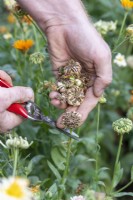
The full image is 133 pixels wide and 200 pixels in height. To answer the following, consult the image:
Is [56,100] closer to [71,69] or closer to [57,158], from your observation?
[71,69]

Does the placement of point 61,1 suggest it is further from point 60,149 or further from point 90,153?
point 90,153

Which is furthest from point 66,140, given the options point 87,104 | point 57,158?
point 87,104

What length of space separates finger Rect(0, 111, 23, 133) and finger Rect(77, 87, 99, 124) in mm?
187

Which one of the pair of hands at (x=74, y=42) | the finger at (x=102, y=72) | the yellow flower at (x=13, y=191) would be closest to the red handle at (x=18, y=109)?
the pair of hands at (x=74, y=42)

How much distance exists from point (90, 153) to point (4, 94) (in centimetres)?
92

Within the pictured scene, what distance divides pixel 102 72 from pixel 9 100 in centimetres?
32

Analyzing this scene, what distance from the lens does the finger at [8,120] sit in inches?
56.0

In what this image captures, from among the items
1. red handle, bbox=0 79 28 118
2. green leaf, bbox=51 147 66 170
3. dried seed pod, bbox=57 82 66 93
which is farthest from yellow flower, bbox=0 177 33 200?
green leaf, bbox=51 147 66 170

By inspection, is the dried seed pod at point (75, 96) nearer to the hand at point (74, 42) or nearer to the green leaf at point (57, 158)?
the hand at point (74, 42)

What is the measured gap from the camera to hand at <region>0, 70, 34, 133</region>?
135 cm

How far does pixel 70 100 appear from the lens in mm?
1547

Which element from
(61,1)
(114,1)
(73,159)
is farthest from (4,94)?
(114,1)

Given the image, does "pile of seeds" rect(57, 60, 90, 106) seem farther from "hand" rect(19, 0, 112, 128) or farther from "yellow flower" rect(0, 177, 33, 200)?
"yellow flower" rect(0, 177, 33, 200)

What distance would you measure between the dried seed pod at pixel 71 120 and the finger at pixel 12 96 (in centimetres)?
12
